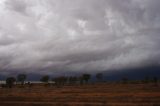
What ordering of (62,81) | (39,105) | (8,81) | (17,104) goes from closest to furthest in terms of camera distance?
(39,105), (17,104), (8,81), (62,81)

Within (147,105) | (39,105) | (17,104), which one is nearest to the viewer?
(147,105)

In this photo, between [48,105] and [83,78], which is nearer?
[48,105]

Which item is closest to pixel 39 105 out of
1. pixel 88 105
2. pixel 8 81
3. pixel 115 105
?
pixel 88 105

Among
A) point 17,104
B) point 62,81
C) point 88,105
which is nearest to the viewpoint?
point 88,105

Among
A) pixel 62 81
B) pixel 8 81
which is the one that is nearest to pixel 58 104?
pixel 8 81

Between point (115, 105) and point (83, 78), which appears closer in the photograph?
point (115, 105)

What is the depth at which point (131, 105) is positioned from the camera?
130ft

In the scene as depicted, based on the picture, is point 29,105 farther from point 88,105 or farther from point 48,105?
point 88,105

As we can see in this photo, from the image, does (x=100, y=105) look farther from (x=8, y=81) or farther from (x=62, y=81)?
(x=62, y=81)

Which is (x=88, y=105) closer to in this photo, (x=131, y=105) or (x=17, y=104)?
(x=131, y=105)

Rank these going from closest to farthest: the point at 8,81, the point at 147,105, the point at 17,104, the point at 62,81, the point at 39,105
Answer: the point at 147,105 → the point at 39,105 → the point at 17,104 → the point at 8,81 → the point at 62,81

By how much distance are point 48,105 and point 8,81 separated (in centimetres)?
12066

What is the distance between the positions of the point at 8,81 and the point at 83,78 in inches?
2320

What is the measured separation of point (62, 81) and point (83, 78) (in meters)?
16.3
